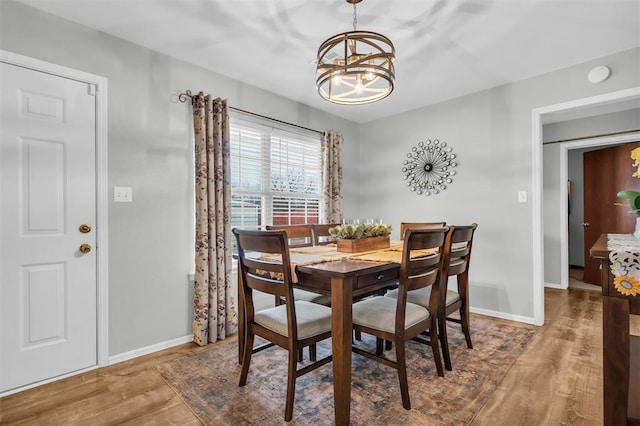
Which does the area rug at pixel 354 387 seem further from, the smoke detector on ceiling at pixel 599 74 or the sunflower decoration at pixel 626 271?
the smoke detector on ceiling at pixel 599 74

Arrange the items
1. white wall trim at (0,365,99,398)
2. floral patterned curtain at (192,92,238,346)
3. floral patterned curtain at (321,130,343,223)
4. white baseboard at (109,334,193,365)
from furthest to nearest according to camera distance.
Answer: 1. floral patterned curtain at (321,130,343,223)
2. floral patterned curtain at (192,92,238,346)
3. white baseboard at (109,334,193,365)
4. white wall trim at (0,365,99,398)

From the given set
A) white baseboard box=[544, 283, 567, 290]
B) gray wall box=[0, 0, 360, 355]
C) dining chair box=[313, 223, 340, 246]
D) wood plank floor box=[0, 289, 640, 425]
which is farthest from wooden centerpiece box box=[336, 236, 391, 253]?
white baseboard box=[544, 283, 567, 290]

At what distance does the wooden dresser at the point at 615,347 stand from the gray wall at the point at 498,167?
2.22 m

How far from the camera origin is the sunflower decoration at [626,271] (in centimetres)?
101

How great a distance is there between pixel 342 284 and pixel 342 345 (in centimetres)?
31

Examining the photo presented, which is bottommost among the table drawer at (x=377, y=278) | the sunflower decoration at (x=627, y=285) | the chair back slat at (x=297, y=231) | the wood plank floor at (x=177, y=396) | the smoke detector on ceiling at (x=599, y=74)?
the wood plank floor at (x=177, y=396)

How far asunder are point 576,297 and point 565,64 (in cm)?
278

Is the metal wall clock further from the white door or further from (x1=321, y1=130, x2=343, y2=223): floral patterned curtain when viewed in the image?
the white door

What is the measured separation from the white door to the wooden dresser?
9.28 ft

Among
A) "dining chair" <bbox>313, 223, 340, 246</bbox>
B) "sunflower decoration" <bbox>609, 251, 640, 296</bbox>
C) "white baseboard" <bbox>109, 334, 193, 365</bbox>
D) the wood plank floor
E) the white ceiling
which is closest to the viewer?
"sunflower decoration" <bbox>609, 251, 640, 296</bbox>

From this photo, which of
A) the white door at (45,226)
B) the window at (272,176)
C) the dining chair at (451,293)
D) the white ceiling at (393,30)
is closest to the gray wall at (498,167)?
the white ceiling at (393,30)

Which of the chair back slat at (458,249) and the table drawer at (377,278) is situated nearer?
the table drawer at (377,278)

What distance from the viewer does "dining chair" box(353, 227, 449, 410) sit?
1.67 m

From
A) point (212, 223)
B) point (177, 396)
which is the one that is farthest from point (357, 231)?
point (177, 396)
